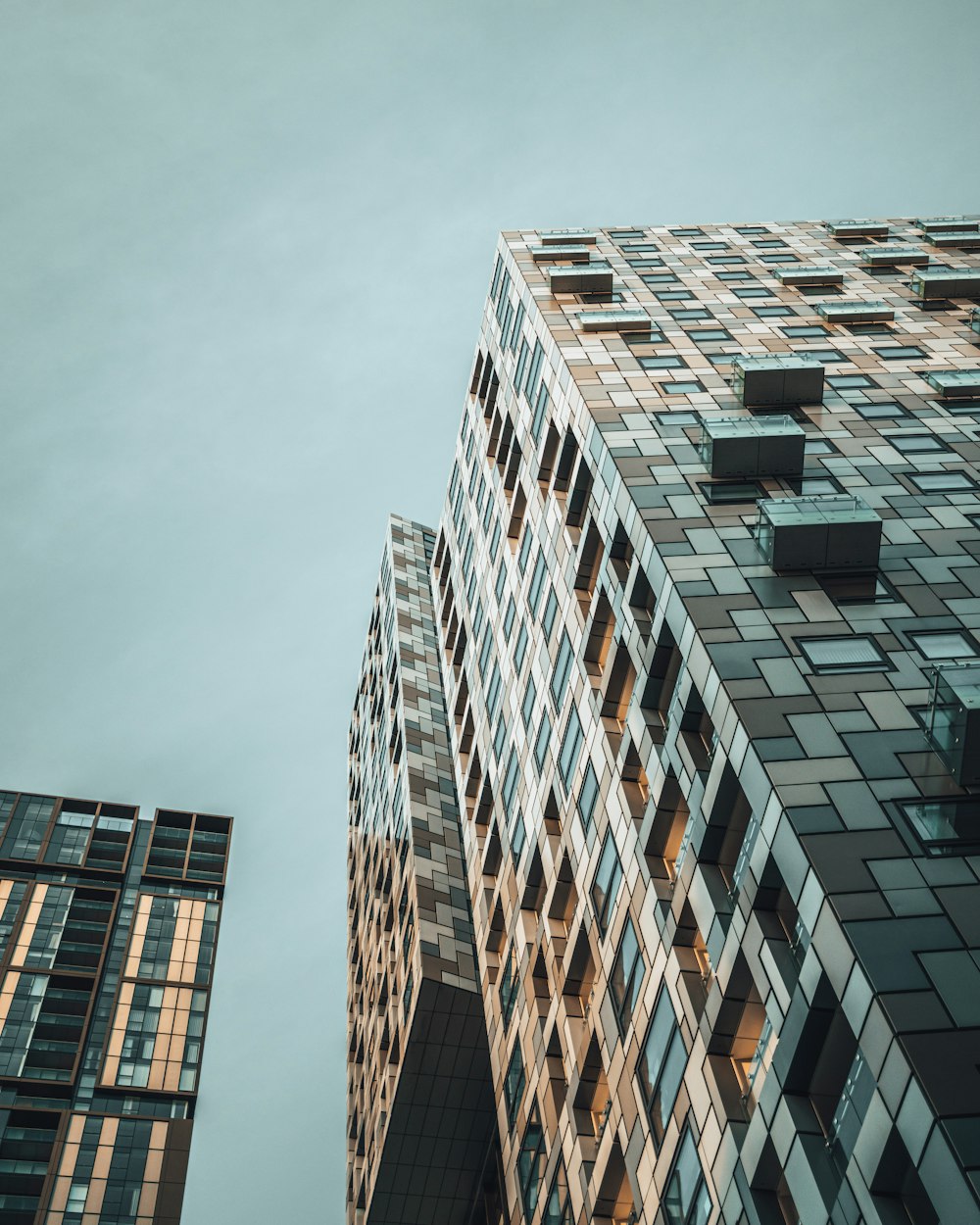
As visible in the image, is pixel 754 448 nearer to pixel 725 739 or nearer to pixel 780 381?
pixel 780 381

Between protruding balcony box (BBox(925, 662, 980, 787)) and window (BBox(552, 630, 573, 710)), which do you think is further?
window (BBox(552, 630, 573, 710))

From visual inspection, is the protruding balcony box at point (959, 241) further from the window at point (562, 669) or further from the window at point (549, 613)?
the window at point (562, 669)

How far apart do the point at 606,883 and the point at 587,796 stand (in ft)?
11.9

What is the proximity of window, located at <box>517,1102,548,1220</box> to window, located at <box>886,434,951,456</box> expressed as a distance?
25450 millimetres

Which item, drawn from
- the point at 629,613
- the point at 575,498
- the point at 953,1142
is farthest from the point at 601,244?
the point at 953,1142

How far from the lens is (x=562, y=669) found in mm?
45156

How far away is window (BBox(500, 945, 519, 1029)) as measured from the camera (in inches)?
1799

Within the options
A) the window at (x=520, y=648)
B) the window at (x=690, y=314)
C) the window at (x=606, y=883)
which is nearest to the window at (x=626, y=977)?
the window at (x=606, y=883)

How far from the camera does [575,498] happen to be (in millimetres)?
46406

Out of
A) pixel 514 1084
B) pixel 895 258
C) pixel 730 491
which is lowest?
pixel 514 1084

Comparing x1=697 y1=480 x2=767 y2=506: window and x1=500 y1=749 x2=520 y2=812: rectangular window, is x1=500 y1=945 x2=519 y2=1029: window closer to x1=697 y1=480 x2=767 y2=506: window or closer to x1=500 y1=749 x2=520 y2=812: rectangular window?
x1=500 y1=749 x2=520 y2=812: rectangular window

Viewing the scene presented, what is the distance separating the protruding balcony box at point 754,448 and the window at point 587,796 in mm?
10680

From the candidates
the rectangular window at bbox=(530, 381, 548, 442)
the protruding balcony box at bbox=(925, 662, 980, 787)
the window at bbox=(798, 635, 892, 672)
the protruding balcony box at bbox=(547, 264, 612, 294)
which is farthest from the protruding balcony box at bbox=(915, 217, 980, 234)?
the protruding balcony box at bbox=(925, 662, 980, 787)

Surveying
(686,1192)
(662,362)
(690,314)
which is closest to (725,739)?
(686,1192)
